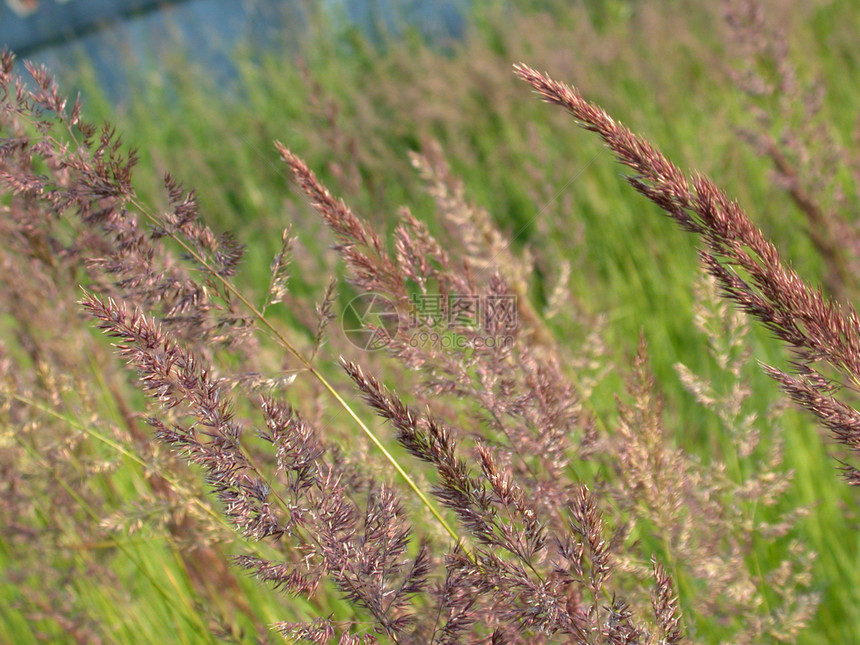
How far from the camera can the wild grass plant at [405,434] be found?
0.83m

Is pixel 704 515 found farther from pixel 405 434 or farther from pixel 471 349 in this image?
pixel 405 434

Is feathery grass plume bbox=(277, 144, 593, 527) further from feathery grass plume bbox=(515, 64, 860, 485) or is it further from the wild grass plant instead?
feathery grass plume bbox=(515, 64, 860, 485)

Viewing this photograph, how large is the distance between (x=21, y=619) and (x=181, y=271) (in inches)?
62.4

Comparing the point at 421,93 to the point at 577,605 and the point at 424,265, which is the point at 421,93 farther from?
the point at 577,605

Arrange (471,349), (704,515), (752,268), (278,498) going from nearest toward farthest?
(752,268)
(278,498)
(471,349)
(704,515)

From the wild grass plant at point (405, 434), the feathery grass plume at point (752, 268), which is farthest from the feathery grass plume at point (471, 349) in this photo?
the feathery grass plume at point (752, 268)

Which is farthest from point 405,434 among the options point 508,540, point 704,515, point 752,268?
point 704,515

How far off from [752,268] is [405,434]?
38 cm

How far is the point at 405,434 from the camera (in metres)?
0.78

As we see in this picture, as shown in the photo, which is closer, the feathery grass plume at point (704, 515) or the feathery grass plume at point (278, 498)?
the feathery grass plume at point (278, 498)

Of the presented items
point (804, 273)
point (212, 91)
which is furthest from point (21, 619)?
point (212, 91)

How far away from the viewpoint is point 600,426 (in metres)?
1.69

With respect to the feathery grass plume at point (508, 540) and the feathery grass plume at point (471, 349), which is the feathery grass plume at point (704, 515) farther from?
the feathery grass plume at point (508, 540)

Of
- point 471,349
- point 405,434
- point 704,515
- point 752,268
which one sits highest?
point 752,268
